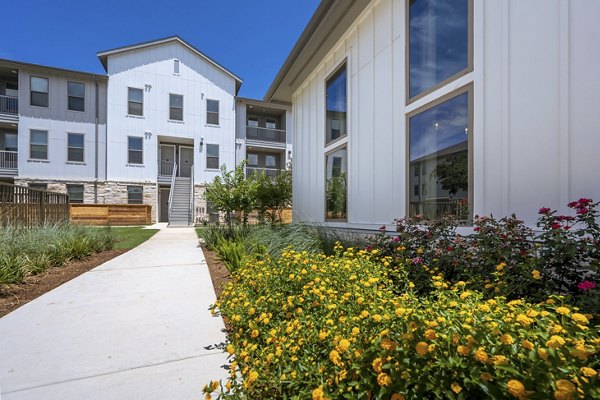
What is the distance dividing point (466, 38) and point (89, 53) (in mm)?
21003

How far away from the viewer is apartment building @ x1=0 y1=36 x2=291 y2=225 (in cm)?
1619

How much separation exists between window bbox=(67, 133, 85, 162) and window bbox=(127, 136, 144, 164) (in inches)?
104

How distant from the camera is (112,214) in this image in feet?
50.6

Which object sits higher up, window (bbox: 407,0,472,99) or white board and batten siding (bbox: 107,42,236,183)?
white board and batten siding (bbox: 107,42,236,183)

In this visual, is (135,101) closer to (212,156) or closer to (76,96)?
(76,96)

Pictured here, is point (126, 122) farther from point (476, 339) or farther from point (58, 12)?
point (476, 339)

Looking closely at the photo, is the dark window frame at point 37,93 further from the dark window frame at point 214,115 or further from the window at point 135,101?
the dark window frame at point 214,115

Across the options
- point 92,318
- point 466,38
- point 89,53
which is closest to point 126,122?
point 89,53

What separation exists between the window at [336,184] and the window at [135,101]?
51.6ft

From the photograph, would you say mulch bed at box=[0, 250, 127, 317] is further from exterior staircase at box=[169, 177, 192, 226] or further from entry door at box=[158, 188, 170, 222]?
entry door at box=[158, 188, 170, 222]

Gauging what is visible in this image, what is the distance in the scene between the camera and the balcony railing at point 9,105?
16047 millimetres

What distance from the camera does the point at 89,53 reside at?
16.8m

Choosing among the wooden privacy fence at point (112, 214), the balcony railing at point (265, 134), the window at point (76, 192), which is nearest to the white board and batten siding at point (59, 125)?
the window at point (76, 192)

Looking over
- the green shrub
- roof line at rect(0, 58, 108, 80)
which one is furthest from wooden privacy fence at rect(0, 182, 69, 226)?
roof line at rect(0, 58, 108, 80)
